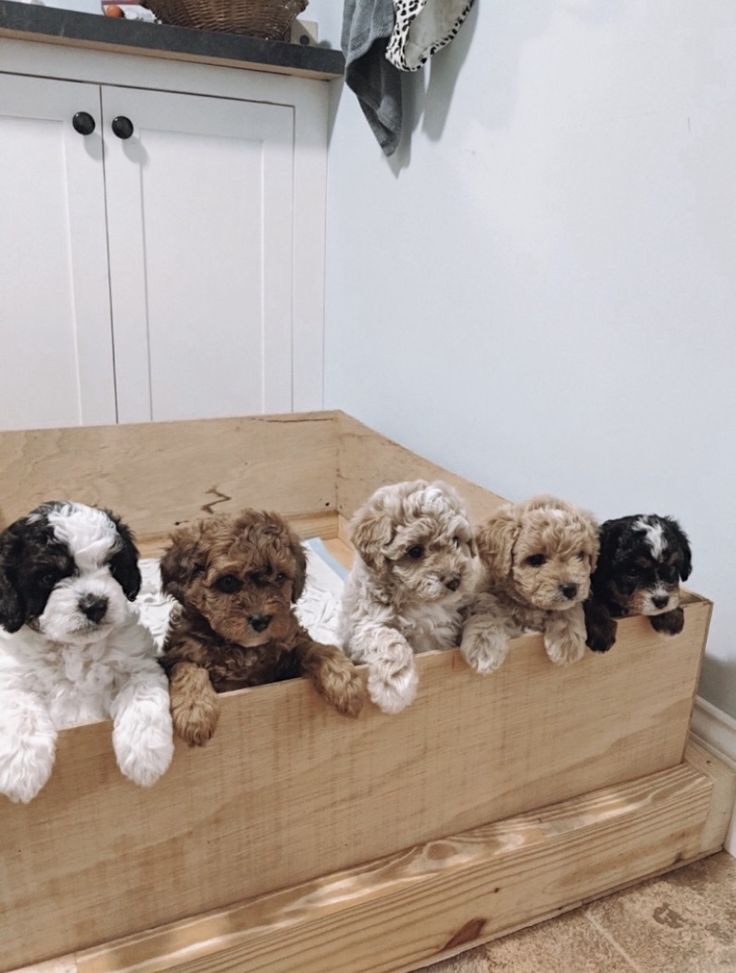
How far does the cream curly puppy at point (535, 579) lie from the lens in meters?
0.93

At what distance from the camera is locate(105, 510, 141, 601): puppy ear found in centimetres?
81

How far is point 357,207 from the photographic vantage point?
6.75 ft

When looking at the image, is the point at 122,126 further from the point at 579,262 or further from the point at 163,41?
the point at 579,262

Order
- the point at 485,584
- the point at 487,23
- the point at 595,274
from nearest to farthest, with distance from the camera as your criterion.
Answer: the point at 485,584 → the point at 595,274 → the point at 487,23

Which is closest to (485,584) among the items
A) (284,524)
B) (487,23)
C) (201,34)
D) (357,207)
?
(284,524)

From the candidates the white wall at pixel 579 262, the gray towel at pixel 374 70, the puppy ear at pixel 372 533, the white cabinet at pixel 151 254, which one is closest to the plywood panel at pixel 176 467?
the white wall at pixel 579 262

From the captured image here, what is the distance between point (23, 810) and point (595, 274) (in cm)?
110

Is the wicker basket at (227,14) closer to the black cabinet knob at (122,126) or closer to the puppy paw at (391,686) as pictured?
the black cabinet knob at (122,126)

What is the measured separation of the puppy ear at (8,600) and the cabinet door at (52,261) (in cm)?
139

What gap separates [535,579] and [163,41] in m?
1.59

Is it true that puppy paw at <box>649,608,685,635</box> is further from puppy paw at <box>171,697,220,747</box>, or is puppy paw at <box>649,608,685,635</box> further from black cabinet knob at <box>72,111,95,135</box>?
black cabinet knob at <box>72,111,95,135</box>

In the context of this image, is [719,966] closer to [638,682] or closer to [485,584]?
[638,682]

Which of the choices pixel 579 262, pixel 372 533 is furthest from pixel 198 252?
pixel 372 533

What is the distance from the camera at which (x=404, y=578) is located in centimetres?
92
